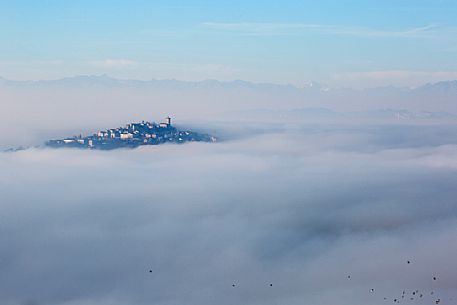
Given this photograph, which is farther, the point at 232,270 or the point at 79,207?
the point at 79,207

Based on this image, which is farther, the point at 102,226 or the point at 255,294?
the point at 102,226

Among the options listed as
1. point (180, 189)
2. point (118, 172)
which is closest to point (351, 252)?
point (180, 189)

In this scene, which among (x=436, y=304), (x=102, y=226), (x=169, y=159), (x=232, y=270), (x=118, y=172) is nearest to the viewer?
(x=436, y=304)

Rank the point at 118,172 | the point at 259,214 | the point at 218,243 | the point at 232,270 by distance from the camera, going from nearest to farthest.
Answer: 1. the point at 232,270
2. the point at 218,243
3. the point at 259,214
4. the point at 118,172

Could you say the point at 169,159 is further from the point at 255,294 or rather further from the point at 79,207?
the point at 255,294

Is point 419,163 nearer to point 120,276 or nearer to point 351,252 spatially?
point 351,252

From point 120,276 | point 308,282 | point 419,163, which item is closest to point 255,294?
point 308,282
